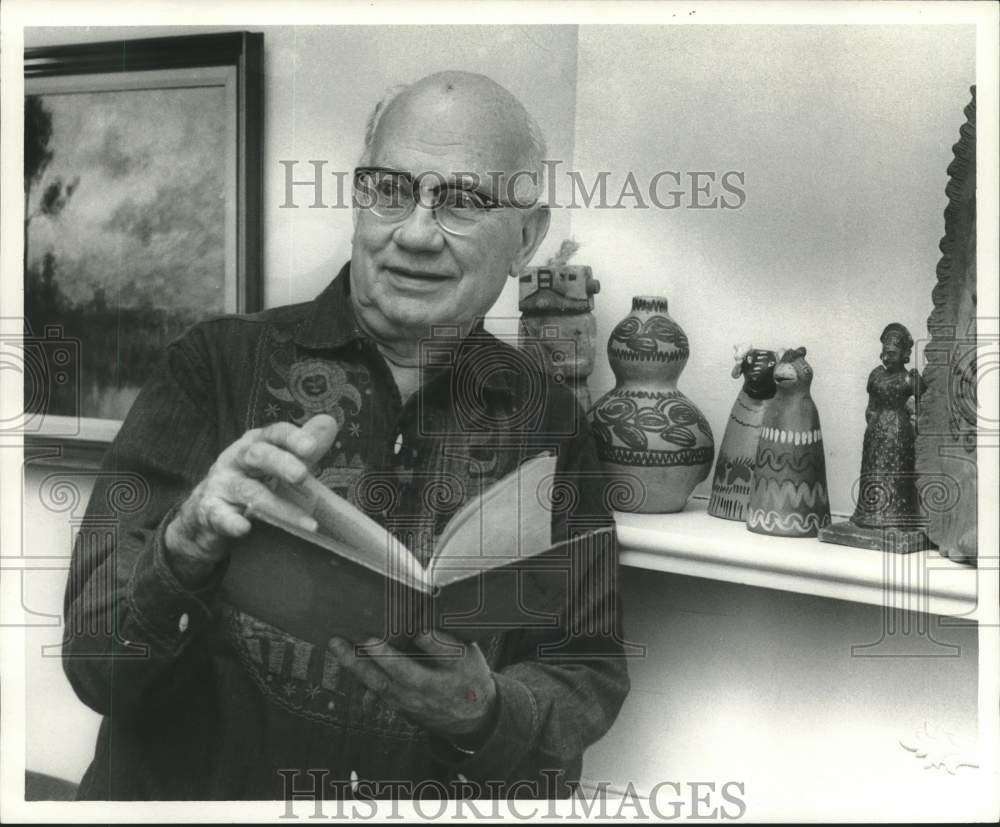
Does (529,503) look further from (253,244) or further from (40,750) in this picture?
(40,750)

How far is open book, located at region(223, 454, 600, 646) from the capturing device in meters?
1.11

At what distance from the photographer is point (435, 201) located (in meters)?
1.17

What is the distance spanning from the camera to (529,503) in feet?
3.98

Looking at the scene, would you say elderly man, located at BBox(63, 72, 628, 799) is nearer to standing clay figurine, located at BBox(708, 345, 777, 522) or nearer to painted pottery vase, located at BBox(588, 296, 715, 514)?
painted pottery vase, located at BBox(588, 296, 715, 514)

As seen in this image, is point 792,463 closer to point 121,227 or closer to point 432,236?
point 432,236

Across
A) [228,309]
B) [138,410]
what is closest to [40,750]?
[138,410]

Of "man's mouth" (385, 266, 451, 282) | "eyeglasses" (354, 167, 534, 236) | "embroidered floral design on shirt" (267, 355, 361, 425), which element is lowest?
"embroidered floral design on shirt" (267, 355, 361, 425)

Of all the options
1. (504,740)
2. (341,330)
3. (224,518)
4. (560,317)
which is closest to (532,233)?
(560,317)

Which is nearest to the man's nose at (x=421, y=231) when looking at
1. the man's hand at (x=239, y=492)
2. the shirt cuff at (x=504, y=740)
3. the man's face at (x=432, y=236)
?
the man's face at (x=432, y=236)

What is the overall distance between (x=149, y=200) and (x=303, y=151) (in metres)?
0.19

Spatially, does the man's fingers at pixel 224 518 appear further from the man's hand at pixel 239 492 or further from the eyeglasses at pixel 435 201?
the eyeglasses at pixel 435 201

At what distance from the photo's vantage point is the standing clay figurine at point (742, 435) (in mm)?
1248

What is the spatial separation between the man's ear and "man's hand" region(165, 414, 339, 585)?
0.29 metres

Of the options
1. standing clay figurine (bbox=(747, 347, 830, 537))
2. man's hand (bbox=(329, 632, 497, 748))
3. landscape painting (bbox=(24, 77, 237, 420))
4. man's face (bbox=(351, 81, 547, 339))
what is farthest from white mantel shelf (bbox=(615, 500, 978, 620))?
landscape painting (bbox=(24, 77, 237, 420))
